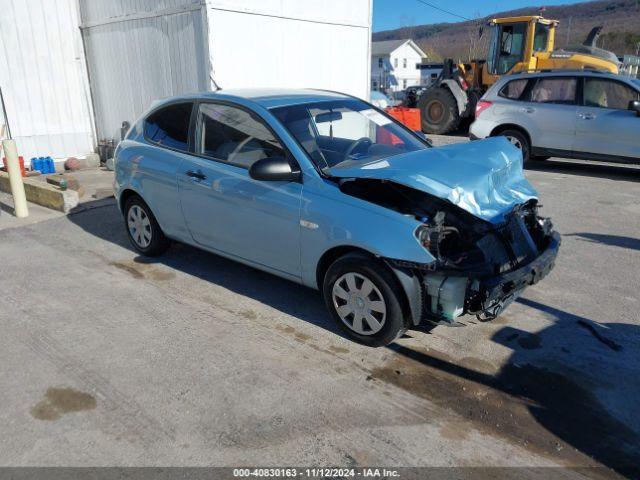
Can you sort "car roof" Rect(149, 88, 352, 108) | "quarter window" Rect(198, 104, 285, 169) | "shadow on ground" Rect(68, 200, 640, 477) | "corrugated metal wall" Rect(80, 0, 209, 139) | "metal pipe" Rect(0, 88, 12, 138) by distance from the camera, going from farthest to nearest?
"metal pipe" Rect(0, 88, 12, 138) < "corrugated metal wall" Rect(80, 0, 209, 139) < "car roof" Rect(149, 88, 352, 108) < "quarter window" Rect(198, 104, 285, 169) < "shadow on ground" Rect(68, 200, 640, 477)

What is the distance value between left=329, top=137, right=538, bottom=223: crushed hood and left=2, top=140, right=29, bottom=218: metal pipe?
5259mm

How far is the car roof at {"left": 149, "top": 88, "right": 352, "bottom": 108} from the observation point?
4406 millimetres

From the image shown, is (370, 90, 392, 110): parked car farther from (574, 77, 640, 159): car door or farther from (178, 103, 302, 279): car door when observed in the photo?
(178, 103, 302, 279): car door

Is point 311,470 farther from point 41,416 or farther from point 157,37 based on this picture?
point 157,37

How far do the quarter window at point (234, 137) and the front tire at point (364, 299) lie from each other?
1.09 metres

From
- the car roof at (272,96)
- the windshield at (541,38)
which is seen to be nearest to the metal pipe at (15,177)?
the car roof at (272,96)

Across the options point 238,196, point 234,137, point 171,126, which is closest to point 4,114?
point 171,126

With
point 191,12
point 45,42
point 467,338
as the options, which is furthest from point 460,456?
point 45,42

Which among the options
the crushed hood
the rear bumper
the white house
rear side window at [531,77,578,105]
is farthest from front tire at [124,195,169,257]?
the white house

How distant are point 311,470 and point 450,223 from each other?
1.90 m

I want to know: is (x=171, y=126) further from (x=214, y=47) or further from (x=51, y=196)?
(x=214, y=47)

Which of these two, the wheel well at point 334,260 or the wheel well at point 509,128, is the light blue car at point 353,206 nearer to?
the wheel well at point 334,260

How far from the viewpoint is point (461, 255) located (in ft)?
11.8

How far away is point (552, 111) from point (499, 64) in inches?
251
